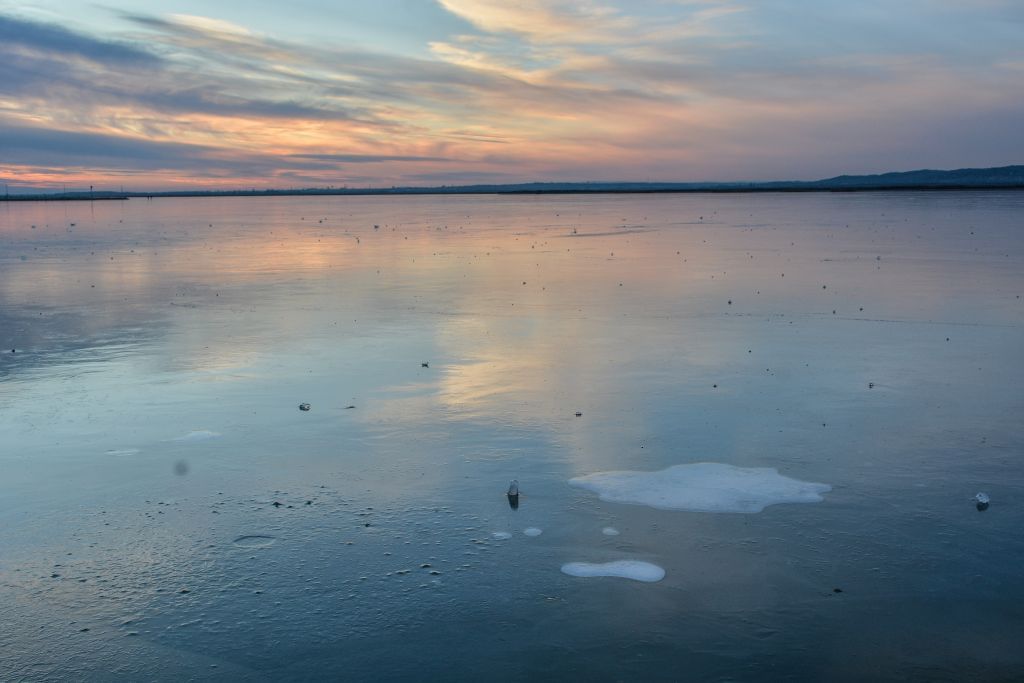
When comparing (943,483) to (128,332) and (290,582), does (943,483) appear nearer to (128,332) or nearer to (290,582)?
(290,582)

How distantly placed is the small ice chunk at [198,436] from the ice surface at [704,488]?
451 centimetres

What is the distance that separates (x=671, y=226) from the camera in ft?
197

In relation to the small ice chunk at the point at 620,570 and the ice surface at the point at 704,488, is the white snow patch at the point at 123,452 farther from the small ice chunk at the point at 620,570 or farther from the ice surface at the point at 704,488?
the small ice chunk at the point at 620,570

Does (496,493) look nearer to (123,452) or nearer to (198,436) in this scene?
(198,436)

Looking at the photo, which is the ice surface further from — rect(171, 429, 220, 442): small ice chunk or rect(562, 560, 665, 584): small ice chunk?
rect(171, 429, 220, 442): small ice chunk

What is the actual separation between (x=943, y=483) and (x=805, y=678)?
13.6 ft

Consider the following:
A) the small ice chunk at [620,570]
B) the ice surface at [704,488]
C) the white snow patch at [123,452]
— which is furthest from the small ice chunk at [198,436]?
the small ice chunk at [620,570]

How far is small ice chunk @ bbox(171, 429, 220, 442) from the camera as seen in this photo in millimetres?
10266

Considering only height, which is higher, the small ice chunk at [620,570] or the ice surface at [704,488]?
the ice surface at [704,488]

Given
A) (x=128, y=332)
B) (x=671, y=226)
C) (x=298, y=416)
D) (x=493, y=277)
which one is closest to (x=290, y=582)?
(x=298, y=416)

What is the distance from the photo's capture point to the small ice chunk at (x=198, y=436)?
10.3m

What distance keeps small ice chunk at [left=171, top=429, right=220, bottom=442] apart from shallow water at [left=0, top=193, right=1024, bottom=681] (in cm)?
3

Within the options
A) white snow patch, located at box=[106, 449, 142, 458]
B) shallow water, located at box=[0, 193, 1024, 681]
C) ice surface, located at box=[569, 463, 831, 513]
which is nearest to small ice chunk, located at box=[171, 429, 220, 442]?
shallow water, located at box=[0, 193, 1024, 681]

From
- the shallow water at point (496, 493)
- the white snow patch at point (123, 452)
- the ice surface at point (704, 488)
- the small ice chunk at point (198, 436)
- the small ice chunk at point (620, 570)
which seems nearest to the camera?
the shallow water at point (496, 493)
